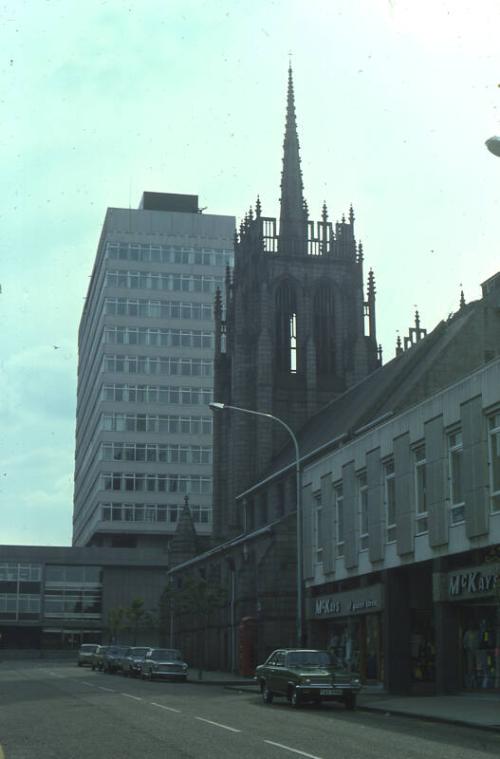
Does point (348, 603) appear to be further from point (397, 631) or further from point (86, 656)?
point (86, 656)

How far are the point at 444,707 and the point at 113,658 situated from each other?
111 feet

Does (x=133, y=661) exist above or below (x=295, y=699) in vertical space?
above

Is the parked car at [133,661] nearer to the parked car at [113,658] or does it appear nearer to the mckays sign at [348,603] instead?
A: the parked car at [113,658]

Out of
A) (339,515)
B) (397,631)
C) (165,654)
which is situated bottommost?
(165,654)

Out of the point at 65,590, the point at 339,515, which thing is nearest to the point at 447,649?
the point at 339,515

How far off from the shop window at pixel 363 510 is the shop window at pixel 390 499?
2.03 meters

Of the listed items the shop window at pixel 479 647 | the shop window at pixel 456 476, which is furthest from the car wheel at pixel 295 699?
the shop window at pixel 456 476

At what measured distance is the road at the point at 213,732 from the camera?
1659 centimetres

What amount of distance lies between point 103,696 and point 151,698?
179cm

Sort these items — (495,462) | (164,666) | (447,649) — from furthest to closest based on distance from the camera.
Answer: (164,666), (447,649), (495,462)

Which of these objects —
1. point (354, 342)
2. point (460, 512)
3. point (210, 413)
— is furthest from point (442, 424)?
point (210, 413)

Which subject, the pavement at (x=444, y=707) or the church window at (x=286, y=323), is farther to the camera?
the church window at (x=286, y=323)

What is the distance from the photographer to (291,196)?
8419cm

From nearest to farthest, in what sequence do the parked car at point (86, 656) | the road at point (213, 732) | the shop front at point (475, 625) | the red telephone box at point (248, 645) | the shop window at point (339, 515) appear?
the road at point (213, 732), the shop front at point (475, 625), the shop window at point (339, 515), the red telephone box at point (248, 645), the parked car at point (86, 656)
